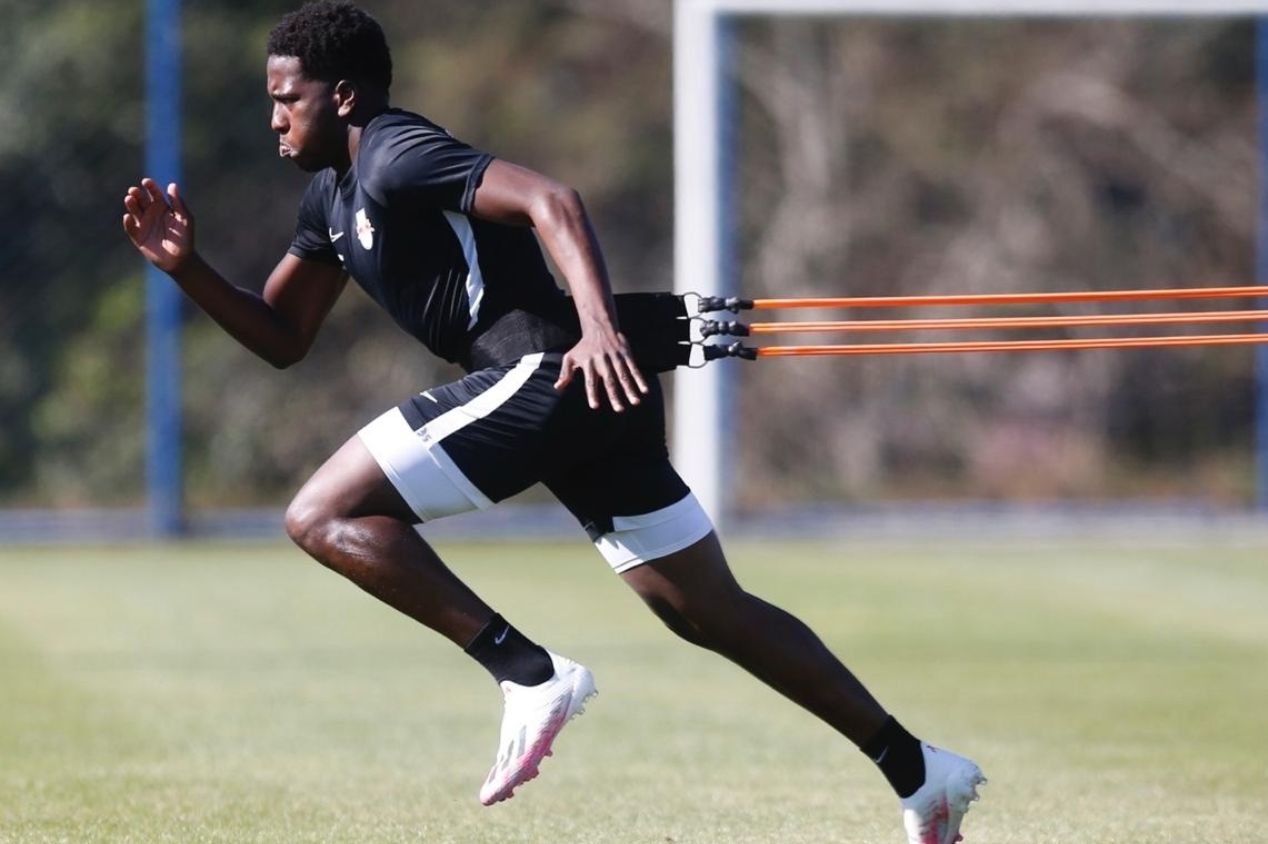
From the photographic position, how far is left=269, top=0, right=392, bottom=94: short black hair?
5773 millimetres

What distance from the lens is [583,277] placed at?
5.25 meters

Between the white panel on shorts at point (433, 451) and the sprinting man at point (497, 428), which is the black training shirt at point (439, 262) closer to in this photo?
the sprinting man at point (497, 428)

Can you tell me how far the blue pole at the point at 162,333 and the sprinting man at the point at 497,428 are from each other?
15.1 metres

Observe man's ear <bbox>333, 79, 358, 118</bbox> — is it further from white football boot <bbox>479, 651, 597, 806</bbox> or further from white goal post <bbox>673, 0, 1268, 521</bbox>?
white goal post <bbox>673, 0, 1268, 521</bbox>

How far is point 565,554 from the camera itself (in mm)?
19703

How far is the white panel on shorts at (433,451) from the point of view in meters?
5.56

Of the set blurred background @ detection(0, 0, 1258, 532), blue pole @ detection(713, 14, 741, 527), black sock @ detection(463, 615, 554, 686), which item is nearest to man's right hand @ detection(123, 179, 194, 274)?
black sock @ detection(463, 615, 554, 686)

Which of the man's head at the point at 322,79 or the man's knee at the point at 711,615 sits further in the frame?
the man's knee at the point at 711,615

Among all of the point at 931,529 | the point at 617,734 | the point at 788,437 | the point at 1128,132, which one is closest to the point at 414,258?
the point at 617,734

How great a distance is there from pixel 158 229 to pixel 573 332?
4.18 feet

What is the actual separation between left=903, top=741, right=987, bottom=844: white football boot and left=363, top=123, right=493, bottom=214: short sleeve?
1989mm

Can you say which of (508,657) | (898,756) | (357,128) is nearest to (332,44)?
(357,128)

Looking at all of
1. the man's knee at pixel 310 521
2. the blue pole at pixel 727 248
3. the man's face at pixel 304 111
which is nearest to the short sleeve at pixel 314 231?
the man's face at pixel 304 111

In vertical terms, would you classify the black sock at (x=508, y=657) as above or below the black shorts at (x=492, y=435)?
below
